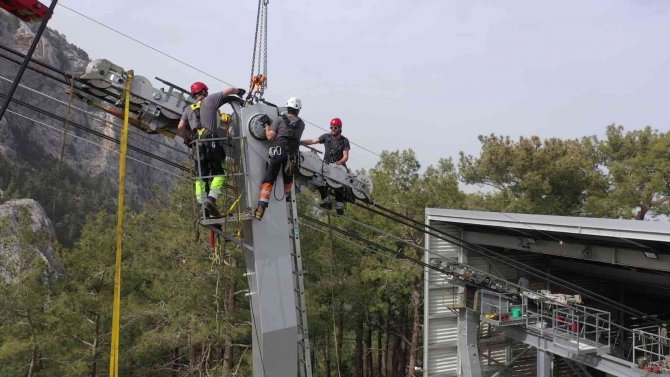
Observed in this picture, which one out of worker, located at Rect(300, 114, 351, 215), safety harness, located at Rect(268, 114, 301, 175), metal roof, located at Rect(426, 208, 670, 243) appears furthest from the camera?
metal roof, located at Rect(426, 208, 670, 243)

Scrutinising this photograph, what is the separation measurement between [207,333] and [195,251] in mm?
2472

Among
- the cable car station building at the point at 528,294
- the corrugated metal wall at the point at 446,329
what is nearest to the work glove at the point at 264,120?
the cable car station building at the point at 528,294

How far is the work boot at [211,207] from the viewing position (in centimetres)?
489

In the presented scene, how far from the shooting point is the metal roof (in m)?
9.43

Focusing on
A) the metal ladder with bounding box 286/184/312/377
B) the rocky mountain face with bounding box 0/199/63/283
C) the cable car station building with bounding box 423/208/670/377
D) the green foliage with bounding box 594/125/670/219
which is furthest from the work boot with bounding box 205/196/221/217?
the green foliage with bounding box 594/125/670/219

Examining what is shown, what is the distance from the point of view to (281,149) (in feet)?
16.4

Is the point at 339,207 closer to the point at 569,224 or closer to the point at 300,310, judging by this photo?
the point at 300,310

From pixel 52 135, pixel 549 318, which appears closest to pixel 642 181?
pixel 549 318

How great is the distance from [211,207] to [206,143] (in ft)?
2.10

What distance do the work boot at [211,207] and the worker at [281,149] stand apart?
0.41 metres

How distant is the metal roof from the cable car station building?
0.02 meters

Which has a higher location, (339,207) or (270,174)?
(270,174)

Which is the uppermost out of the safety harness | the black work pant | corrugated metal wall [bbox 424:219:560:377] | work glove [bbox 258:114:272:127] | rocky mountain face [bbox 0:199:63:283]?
work glove [bbox 258:114:272:127]

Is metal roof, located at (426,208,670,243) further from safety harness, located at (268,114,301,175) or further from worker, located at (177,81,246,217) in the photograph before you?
worker, located at (177,81,246,217)
